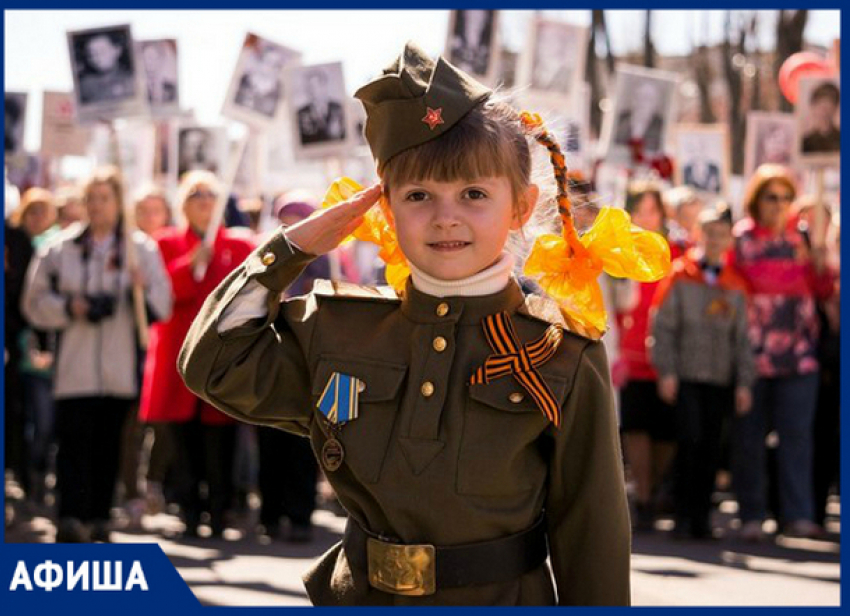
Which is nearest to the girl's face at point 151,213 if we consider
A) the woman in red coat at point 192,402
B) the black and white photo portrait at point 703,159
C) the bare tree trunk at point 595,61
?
the woman in red coat at point 192,402

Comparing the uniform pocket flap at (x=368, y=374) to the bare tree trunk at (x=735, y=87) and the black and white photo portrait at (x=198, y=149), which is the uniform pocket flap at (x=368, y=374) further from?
the bare tree trunk at (x=735, y=87)

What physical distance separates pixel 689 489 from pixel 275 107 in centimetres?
451

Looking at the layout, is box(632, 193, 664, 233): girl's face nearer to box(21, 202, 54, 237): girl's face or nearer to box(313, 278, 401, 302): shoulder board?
box(21, 202, 54, 237): girl's face

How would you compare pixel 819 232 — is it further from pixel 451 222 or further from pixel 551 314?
pixel 451 222

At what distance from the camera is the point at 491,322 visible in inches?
133

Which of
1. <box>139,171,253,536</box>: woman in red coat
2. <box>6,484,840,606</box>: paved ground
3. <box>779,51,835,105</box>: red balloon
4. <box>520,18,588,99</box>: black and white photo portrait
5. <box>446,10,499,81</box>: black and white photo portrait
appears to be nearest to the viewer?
<box>6,484,840,606</box>: paved ground

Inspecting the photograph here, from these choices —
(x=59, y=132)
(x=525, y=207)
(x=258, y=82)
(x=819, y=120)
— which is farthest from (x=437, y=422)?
(x=59, y=132)

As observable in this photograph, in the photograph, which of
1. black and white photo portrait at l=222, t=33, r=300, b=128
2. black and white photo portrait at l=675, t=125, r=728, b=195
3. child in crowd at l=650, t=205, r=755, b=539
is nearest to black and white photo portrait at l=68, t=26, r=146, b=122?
black and white photo portrait at l=222, t=33, r=300, b=128

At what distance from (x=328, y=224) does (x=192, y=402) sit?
5.47 m

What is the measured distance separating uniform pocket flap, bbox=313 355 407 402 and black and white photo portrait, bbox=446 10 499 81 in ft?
26.8

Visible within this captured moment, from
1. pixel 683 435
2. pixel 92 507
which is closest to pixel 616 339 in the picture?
pixel 683 435

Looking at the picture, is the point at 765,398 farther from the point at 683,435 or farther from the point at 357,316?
the point at 357,316

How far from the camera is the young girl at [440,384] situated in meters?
3.25

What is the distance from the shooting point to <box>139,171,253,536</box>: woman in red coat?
342 inches
